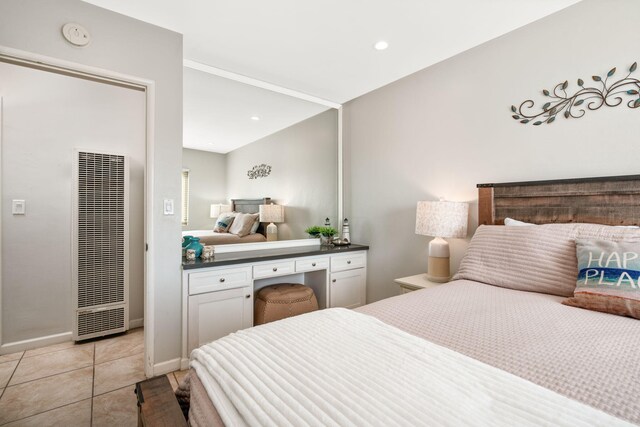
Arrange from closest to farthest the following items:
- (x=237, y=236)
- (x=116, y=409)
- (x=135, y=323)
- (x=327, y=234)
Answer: (x=116, y=409)
(x=237, y=236)
(x=135, y=323)
(x=327, y=234)

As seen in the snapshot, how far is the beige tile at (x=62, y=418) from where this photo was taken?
163cm

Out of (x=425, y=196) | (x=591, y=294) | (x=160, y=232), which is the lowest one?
(x=591, y=294)

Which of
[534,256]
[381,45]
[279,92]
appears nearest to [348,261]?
[534,256]

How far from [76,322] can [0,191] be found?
3.98 ft

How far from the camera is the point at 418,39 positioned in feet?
7.39

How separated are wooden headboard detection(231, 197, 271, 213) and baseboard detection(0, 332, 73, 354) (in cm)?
182

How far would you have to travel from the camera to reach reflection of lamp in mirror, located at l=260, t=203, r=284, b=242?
9.84ft

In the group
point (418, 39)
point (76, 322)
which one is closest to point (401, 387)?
point (418, 39)

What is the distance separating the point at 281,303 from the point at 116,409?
126 cm

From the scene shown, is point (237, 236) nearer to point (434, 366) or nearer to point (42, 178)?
point (42, 178)

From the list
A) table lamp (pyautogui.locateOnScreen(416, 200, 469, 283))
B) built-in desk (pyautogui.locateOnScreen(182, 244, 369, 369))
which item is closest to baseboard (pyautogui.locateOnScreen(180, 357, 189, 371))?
built-in desk (pyautogui.locateOnScreen(182, 244, 369, 369))

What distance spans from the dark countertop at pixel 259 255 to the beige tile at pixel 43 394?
3.25 ft

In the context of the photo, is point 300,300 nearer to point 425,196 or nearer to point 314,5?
point 425,196

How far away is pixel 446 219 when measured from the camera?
2.26 metres
